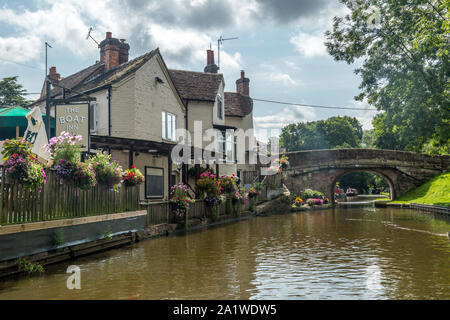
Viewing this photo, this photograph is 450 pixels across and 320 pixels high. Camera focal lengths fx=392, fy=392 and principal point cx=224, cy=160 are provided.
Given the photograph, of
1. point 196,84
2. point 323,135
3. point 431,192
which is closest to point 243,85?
point 196,84

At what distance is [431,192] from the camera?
36031 mm

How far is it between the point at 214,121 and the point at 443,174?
88.1 feet

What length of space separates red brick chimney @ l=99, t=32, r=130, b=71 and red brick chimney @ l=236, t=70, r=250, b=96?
16041 mm

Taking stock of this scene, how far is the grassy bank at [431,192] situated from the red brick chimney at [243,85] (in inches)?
733

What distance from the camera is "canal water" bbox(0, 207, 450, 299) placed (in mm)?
6641

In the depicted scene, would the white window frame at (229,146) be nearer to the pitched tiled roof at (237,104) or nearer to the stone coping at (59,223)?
the pitched tiled roof at (237,104)

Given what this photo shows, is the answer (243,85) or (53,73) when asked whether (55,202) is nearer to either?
(53,73)

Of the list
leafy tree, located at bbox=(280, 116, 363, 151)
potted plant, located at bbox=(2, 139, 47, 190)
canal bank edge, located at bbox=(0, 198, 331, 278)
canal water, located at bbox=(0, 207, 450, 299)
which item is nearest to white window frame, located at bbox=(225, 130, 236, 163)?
canal bank edge, located at bbox=(0, 198, 331, 278)

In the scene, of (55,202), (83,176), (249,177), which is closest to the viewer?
(55,202)

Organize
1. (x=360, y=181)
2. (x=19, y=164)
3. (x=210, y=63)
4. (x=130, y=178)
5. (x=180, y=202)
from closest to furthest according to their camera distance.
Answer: (x=19, y=164), (x=130, y=178), (x=180, y=202), (x=210, y=63), (x=360, y=181)

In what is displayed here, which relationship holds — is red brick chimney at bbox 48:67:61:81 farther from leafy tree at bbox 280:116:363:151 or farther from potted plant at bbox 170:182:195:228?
leafy tree at bbox 280:116:363:151

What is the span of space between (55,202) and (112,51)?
56.9 ft

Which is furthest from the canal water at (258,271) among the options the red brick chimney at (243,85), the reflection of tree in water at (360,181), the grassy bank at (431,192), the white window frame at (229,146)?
the reflection of tree in water at (360,181)

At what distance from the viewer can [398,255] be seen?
10.2 m
